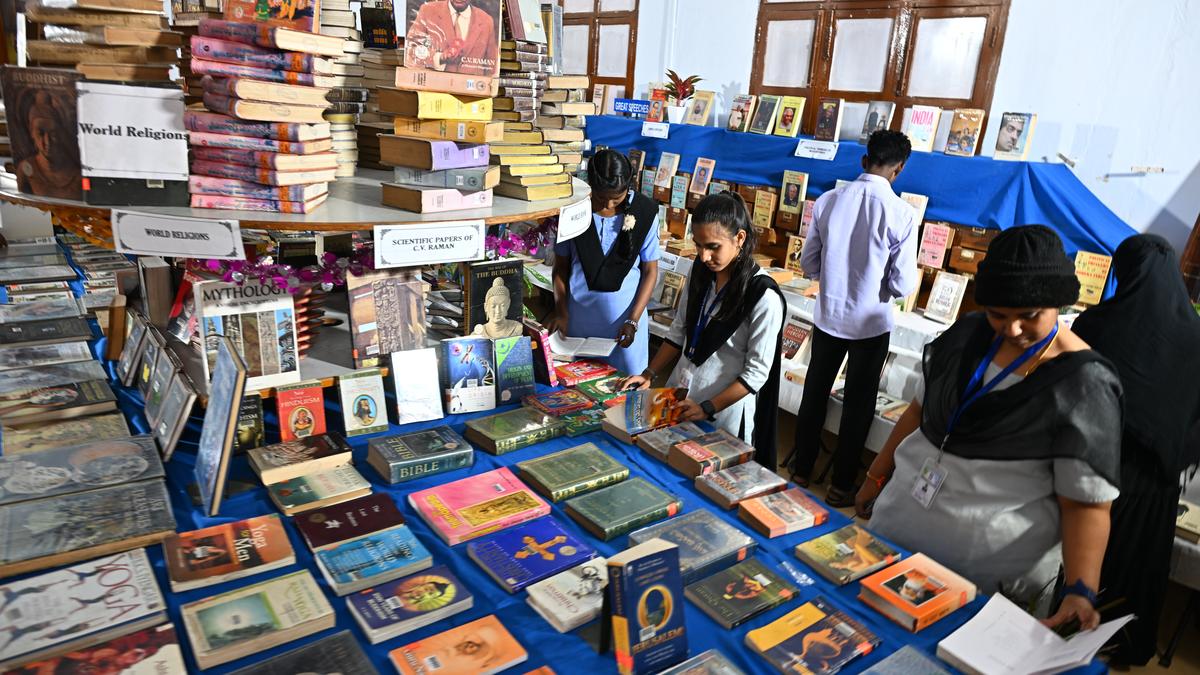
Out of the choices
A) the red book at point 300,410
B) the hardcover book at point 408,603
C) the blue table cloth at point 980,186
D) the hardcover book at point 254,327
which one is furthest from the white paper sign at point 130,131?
the blue table cloth at point 980,186

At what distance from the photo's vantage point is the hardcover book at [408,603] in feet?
4.58

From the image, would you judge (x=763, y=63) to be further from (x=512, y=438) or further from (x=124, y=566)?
(x=124, y=566)

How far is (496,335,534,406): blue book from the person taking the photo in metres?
2.37

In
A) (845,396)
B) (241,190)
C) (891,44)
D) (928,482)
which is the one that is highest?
(891,44)

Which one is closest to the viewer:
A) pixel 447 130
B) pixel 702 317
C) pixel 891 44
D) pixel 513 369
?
pixel 447 130

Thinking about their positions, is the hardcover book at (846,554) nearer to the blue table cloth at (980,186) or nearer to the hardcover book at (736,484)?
the hardcover book at (736,484)

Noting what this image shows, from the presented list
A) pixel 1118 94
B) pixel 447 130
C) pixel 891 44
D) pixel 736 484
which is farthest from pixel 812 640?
pixel 891 44

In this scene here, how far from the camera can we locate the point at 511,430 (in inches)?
84.4

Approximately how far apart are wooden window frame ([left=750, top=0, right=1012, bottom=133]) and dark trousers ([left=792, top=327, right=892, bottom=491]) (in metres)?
1.65

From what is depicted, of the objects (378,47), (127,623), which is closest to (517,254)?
(378,47)

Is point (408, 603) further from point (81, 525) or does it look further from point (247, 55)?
point (247, 55)

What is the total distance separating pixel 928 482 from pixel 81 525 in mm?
2043

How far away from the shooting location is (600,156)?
302 centimetres

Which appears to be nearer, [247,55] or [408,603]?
[408,603]
